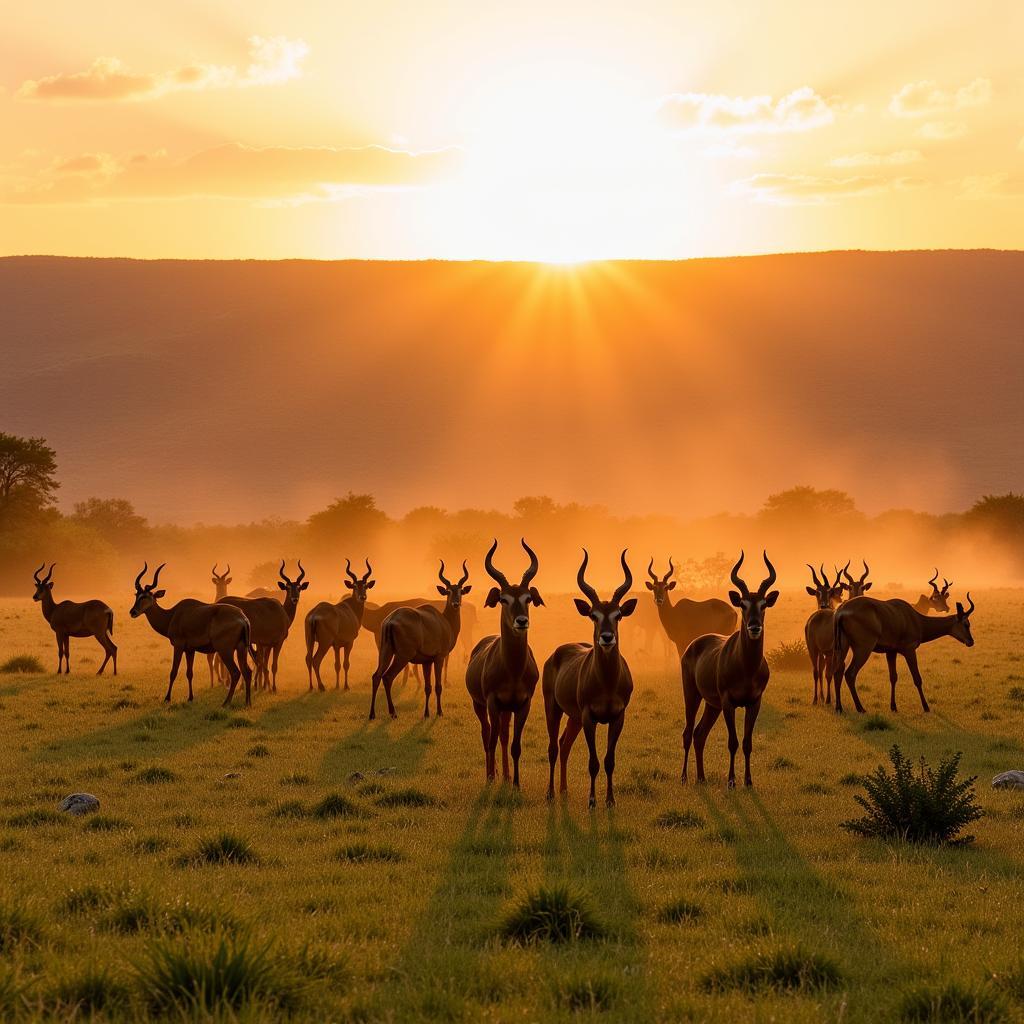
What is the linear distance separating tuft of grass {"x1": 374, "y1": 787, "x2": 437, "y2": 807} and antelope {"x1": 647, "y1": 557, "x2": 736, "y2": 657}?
1508 cm

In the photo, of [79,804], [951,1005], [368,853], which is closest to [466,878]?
[368,853]

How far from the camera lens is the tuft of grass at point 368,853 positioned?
37.0ft

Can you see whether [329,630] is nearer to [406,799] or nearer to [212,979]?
[406,799]

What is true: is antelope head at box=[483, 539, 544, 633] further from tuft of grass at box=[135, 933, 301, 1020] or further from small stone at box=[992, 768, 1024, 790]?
tuft of grass at box=[135, 933, 301, 1020]

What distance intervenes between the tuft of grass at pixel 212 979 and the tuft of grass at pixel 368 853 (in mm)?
4294

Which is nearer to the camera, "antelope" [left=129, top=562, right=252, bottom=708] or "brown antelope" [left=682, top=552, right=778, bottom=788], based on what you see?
"brown antelope" [left=682, top=552, right=778, bottom=788]

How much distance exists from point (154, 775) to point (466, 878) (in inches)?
280

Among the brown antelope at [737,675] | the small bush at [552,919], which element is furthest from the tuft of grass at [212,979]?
the brown antelope at [737,675]

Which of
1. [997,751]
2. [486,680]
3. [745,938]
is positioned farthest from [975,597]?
[745,938]

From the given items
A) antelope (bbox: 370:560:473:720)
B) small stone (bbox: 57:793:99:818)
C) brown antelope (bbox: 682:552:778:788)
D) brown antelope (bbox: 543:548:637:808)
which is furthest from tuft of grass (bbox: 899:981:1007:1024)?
antelope (bbox: 370:560:473:720)

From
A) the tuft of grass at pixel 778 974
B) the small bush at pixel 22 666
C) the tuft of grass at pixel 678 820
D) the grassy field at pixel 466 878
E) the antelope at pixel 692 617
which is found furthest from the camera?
the small bush at pixel 22 666

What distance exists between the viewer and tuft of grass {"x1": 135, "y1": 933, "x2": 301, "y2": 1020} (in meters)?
6.65

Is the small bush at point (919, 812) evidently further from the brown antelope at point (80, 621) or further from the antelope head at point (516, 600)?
the brown antelope at point (80, 621)

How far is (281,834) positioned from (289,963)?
520 centimetres
